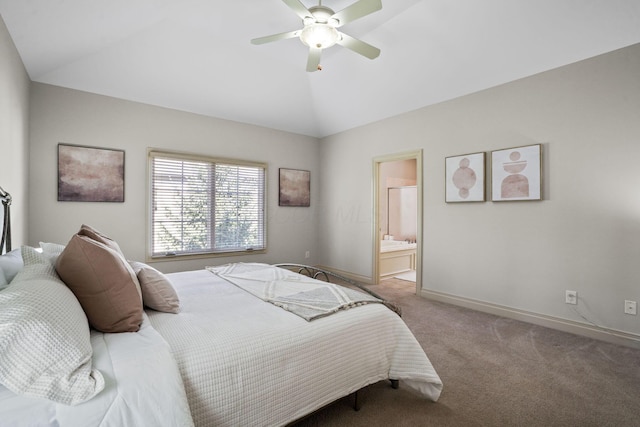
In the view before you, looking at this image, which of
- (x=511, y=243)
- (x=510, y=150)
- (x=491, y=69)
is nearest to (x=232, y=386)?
(x=511, y=243)

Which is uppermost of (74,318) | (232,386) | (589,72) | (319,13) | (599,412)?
(319,13)

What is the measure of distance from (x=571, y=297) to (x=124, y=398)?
382 centimetres

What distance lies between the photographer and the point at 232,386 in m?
1.33

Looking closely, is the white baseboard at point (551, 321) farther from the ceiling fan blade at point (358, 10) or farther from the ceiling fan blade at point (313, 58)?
the ceiling fan blade at point (358, 10)

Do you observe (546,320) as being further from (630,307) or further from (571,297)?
(630,307)

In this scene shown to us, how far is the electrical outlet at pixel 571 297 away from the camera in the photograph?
3043 millimetres

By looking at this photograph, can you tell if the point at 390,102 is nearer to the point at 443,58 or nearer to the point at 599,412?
the point at 443,58

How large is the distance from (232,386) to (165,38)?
12.3 feet

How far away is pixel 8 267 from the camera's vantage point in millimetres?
1397

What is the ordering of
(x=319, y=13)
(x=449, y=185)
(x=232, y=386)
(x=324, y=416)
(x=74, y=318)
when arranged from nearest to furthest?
(x=74, y=318), (x=232, y=386), (x=324, y=416), (x=319, y=13), (x=449, y=185)

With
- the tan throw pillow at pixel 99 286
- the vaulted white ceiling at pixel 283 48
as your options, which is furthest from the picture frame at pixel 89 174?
the tan throw pillow at pixel 99 286

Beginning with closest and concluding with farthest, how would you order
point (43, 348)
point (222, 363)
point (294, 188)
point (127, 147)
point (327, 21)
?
1. point (43, 348)
2. point (222, 363)
3. point (327, 21)
4. point (127, 147)
5. point (294, 188)

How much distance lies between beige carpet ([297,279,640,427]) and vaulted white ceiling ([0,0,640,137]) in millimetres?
2790

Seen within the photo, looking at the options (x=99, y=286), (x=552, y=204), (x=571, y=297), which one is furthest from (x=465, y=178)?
(x=99, y=286)
